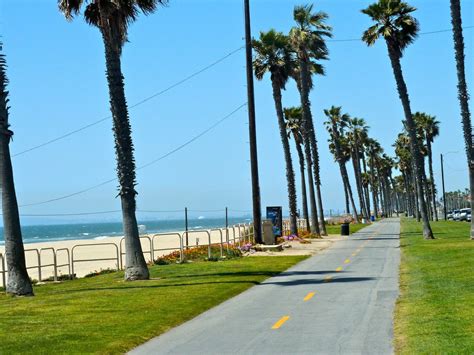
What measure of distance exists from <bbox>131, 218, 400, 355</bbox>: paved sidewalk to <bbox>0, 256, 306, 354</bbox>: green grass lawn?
0.50m

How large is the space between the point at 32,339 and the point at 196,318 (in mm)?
3375

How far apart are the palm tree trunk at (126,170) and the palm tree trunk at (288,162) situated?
2849cm

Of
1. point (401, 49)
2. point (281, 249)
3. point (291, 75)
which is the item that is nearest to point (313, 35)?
point (291, 75)

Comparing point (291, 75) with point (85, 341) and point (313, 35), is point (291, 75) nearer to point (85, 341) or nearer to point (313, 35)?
point (313, 35)

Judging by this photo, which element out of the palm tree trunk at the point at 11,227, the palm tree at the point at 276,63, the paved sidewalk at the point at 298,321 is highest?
the palm tree at the point at 276,63

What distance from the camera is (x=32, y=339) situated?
1203 cm

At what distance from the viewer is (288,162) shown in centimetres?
5200

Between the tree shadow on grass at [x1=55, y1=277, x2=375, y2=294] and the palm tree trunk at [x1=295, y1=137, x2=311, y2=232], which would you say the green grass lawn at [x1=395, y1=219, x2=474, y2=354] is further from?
the palm tree trunk at [x1=295, y1=137, x2=311, y2=232]

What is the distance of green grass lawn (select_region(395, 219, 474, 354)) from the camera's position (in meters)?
10.2

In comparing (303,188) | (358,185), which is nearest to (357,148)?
(358,185)

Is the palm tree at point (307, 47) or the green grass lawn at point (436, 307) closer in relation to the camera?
the green grass lawn at point (436, 307)

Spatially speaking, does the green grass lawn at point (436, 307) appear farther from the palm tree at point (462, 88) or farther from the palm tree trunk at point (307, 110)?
the palm tree trunk at point (307, 110)

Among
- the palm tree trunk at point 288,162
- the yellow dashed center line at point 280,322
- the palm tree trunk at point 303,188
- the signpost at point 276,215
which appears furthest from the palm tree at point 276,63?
the yellow dashed center line at point 280,322

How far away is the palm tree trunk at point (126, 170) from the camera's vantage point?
22.6 metres
